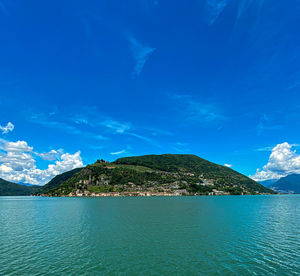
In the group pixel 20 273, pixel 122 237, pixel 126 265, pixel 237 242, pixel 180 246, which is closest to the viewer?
pixel 20 273

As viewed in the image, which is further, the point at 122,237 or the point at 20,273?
the point at 122,237

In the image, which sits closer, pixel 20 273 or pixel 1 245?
pixel 20 273

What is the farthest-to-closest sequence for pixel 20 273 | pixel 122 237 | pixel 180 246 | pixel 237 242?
pixel 122 237, pixel 237 242, pixel 180 246, pixel 20 273

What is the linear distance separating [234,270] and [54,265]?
32.1 metres

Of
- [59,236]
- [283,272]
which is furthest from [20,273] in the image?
[283,272]

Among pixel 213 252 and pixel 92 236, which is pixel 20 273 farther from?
pixel 213 252

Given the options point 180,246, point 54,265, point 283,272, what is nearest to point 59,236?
point 54,265

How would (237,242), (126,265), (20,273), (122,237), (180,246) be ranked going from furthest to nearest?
(122,237)
(237,242)
(180,246)
(126,265)
(20,273)

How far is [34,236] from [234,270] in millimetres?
55475

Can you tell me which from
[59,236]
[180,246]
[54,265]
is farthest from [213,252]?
[59,236]

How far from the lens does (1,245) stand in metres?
49.7

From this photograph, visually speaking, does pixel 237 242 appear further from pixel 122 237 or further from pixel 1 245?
pixel 1 245

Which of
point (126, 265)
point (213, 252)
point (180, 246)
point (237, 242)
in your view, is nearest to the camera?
point (126, 265)

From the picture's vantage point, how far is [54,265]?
36656 millimetres
